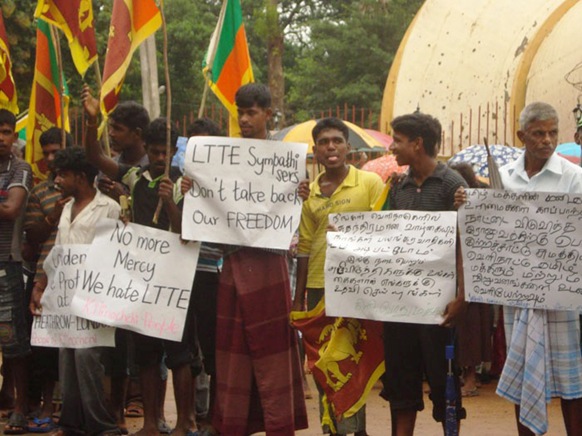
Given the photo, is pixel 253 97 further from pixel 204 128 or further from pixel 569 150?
pixel 569 150

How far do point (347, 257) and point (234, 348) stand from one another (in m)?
0.84

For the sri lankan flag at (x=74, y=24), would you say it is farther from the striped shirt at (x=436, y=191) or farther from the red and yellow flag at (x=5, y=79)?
the striped shirt at (x=436, y=191)

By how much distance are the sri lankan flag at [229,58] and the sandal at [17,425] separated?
2.44 metres

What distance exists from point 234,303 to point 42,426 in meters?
2.00

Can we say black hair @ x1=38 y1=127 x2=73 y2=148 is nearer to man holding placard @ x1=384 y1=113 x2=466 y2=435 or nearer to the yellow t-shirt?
A: the yellow t-shirt

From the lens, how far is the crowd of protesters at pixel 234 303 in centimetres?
618

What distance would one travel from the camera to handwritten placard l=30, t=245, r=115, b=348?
7.18m

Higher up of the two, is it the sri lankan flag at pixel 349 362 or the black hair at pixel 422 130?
the black hair at pixel 422 130

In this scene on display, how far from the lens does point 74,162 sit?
742 centimetres

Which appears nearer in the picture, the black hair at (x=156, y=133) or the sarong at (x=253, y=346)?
the sarong at (x=253, y=346)

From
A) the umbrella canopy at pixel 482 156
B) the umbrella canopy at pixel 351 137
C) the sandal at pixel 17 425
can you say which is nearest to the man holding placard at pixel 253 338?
the sandal at pixel 17 425

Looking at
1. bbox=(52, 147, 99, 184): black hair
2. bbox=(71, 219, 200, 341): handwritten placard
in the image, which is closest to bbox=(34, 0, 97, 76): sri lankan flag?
bbox=(52, 147, 99, 184): black hair

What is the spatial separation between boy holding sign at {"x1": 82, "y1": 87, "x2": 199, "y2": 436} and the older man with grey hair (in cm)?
204

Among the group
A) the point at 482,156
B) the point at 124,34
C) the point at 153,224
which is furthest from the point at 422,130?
the point at 482,156
